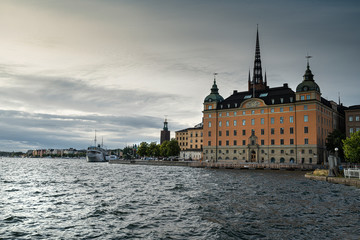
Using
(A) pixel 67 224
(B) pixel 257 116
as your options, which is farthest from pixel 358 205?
(B) pixel 257 116

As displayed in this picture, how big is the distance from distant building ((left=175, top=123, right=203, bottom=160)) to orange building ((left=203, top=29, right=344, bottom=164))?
28129 mm

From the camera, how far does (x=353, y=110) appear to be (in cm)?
9494

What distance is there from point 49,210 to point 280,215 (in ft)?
51.8

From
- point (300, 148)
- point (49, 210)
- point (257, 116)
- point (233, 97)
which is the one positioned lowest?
point (49, 210)

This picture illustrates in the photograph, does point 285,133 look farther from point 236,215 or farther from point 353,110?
point 236,215

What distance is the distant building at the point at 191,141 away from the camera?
141750 mm

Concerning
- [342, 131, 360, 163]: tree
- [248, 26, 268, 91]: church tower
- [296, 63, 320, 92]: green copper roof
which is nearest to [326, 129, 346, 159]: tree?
[296, 63, 320, 92]: green copper roof

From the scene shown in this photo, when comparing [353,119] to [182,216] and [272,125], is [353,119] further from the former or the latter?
[182,216]

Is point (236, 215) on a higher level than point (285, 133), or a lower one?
lower

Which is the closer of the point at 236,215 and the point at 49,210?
the point at 236,215

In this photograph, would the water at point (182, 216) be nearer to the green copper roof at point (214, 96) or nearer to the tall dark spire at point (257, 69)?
the green copper roof at point (214, 96)

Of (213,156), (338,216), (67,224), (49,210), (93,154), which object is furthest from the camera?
(93,154)

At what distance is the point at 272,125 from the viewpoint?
92688 mm

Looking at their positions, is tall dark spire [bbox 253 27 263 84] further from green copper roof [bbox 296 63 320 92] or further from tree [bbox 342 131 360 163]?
tree [bbox 342 131 360 163]
